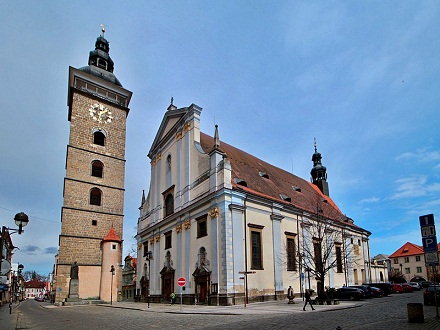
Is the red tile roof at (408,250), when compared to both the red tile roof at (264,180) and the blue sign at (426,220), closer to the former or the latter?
the red tile roof at (264,180)

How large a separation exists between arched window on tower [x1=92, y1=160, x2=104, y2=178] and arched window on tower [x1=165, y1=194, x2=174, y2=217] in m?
14.2

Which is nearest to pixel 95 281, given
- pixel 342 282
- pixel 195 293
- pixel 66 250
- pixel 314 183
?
pixel 66 250

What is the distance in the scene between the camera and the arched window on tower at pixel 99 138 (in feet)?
155

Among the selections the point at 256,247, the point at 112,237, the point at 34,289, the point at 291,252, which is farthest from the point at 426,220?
the point at 34,289

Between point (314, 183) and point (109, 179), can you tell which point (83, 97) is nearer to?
point (109, 179)

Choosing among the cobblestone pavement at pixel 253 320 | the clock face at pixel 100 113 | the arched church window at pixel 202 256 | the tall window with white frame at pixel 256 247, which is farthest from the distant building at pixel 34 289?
the cobblestone pavement at pixel 253 320

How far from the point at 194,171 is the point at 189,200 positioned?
2557 millimetres

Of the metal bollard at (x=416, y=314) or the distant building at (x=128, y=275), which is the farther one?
the distant building at (x=128, y=275)

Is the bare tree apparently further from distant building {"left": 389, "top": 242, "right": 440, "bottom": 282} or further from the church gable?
distant building {"left": 389, "top": 242, "right": 440, "bottom": 282}

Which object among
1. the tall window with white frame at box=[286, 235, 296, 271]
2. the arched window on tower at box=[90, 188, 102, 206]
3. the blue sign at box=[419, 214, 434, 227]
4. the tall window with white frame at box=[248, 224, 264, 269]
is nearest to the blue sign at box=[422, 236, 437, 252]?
the blue sign at box=[419, 214, 434, 227]

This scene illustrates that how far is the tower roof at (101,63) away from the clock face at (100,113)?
13.8 feet

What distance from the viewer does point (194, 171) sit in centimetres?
3111

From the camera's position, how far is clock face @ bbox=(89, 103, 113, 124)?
47.5m

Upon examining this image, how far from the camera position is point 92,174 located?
148 ft
